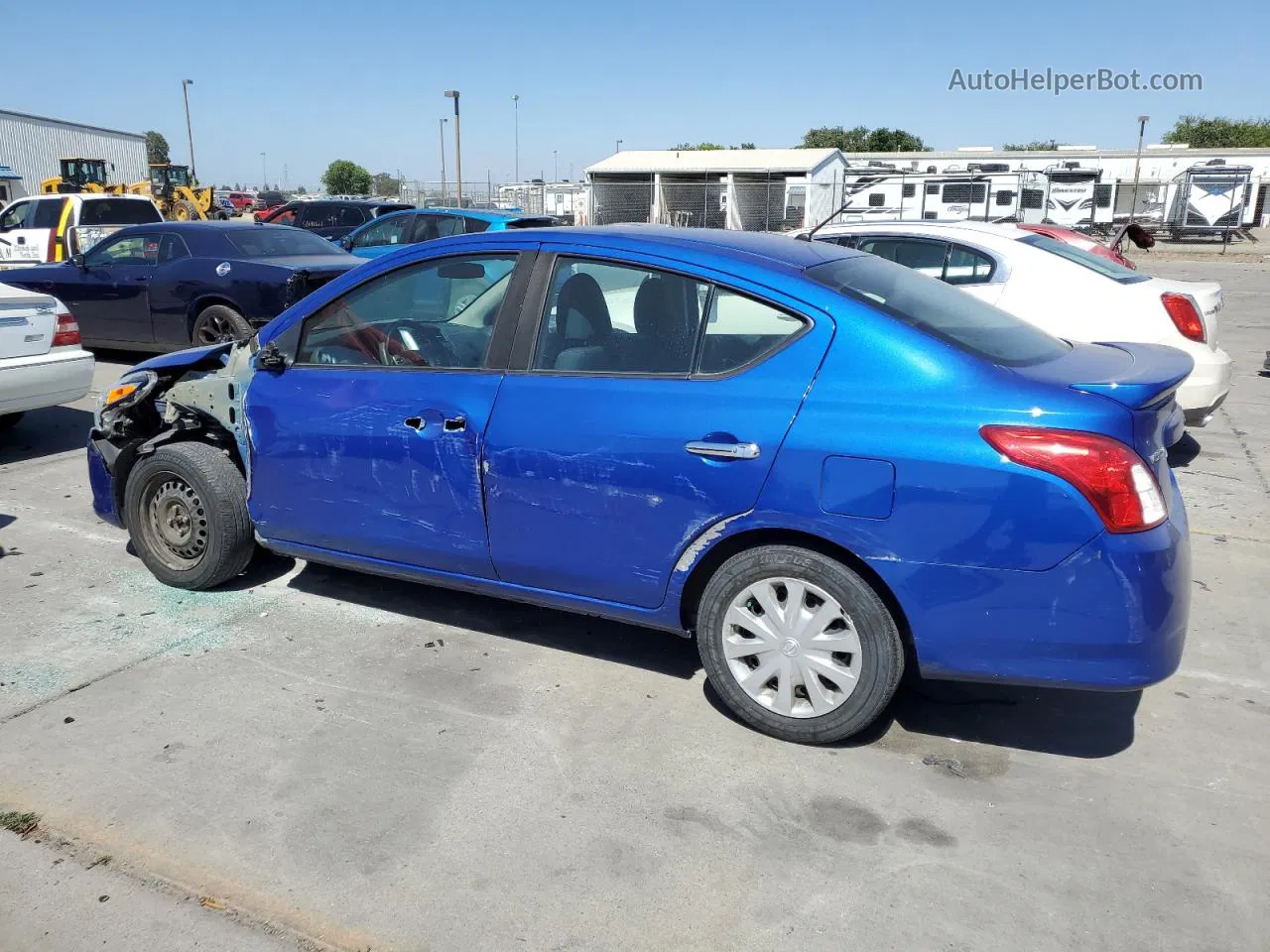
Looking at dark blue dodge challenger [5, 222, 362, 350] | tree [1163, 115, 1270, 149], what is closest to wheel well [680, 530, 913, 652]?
dark blue dodge challenger [5, 222, 362, 350]

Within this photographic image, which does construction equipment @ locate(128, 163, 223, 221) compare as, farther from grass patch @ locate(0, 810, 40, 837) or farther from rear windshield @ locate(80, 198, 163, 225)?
grass patch @ locate(0, 810, 40, 837)

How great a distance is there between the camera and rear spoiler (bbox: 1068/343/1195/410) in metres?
3.01

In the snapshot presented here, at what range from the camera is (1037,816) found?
307 centimetres

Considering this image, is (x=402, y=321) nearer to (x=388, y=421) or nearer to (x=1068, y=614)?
(x=388, y=421)

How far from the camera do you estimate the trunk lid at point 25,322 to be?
6746 mm

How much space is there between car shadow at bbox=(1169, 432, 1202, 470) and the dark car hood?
23.1ft

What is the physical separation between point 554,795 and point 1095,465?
1919mm

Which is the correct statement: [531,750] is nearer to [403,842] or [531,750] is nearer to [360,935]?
[403,842]

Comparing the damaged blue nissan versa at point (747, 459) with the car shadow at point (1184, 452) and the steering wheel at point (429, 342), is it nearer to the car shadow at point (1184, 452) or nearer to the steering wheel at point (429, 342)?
the steering wheel at point (429, 342)

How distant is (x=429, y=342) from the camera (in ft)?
13.5

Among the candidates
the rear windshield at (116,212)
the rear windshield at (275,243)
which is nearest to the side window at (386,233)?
the rear windshield at (275,243)

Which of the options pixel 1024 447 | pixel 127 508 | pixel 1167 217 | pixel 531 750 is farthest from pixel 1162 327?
pixel 1167 217

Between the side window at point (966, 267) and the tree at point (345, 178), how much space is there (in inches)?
3381

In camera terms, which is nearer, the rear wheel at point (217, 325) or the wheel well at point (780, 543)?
the wheel well at point (780, 543)
